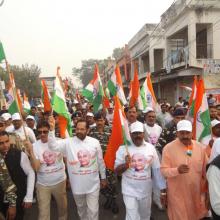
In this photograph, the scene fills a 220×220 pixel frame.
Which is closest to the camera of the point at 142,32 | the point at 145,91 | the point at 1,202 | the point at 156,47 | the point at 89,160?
the point at 1,202

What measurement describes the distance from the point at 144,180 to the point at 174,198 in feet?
1.54

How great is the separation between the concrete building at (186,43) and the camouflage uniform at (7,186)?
1750cm

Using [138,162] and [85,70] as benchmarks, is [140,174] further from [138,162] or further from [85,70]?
[85,70]

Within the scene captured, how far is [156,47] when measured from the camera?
28.8 m

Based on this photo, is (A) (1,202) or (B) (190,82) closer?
(A) (1,202)

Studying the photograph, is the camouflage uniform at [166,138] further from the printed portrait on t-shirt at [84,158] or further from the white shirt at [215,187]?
the white shirt at [215,187]

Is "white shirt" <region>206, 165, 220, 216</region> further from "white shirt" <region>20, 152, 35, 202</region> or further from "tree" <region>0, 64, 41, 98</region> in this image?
"tree" <region>0, 64, 41, 98</region>

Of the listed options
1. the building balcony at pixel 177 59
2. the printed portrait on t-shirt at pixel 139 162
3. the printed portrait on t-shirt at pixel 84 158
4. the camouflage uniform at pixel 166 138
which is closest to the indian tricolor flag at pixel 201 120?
the camouflage uniform at pixel 166 138

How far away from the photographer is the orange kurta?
4.08m

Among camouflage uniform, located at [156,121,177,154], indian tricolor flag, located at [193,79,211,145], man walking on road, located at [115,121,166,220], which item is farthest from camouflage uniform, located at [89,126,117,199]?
indian tricolor flag, located at [193,79,211,145]

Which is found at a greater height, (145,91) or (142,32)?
(142,32)

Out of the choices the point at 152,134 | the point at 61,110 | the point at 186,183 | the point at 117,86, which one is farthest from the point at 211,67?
the point at 186,183

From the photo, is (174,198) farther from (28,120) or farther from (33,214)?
(28,120)

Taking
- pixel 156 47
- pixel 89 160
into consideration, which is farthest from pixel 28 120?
pixel 156 47
